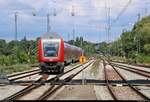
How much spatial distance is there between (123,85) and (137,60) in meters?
68.7

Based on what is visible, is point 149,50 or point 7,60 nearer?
point 7,60

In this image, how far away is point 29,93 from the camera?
2253cm

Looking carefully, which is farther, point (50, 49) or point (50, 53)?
point (50, 49)

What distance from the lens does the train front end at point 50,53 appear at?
41.1 m

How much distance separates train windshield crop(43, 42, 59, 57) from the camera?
41125mm

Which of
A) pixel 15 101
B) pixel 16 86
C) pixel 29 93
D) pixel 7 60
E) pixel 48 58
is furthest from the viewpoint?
pixel 7 60

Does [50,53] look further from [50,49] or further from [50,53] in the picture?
[50,49]

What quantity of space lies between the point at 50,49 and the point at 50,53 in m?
0.39

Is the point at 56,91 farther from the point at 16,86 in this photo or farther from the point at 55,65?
the point at 55,65

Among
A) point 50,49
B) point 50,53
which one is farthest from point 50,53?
point 50,49

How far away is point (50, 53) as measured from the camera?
41188 millimetres

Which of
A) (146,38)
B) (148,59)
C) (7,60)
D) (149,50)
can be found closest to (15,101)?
(7,60)

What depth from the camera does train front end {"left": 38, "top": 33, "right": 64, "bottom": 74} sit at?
41062 mm

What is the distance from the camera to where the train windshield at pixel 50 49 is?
41.1 meters
